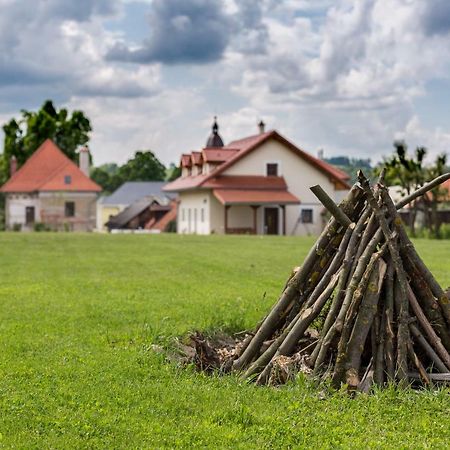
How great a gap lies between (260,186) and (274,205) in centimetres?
179

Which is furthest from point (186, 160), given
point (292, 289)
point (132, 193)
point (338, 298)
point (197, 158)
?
point (338, 298)

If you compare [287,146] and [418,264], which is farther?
[287,146]

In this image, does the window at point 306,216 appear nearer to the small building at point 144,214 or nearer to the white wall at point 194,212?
the white wall at point 194,212

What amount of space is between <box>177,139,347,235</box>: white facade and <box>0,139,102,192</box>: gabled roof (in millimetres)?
14120

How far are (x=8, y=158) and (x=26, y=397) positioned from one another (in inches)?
3041

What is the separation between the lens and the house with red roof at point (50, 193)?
7431 centimetres

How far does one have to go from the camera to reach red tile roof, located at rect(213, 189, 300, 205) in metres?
57.6

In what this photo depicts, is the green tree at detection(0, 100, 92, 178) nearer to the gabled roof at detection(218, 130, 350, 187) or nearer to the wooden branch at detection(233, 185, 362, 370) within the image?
the gabled roof at detection(218, 130, 350, 187)

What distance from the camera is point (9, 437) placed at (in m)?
6.42

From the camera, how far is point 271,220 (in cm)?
6172

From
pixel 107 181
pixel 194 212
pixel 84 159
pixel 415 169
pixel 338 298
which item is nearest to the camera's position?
pixel 338 298

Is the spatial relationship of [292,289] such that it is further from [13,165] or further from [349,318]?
[13,165]

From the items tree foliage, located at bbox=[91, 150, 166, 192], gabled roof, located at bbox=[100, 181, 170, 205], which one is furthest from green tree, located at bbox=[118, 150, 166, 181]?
gabled roof, located at bbox=[100, 181, 170, 205]

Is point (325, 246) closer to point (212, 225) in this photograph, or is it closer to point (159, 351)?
point (159, 351)
